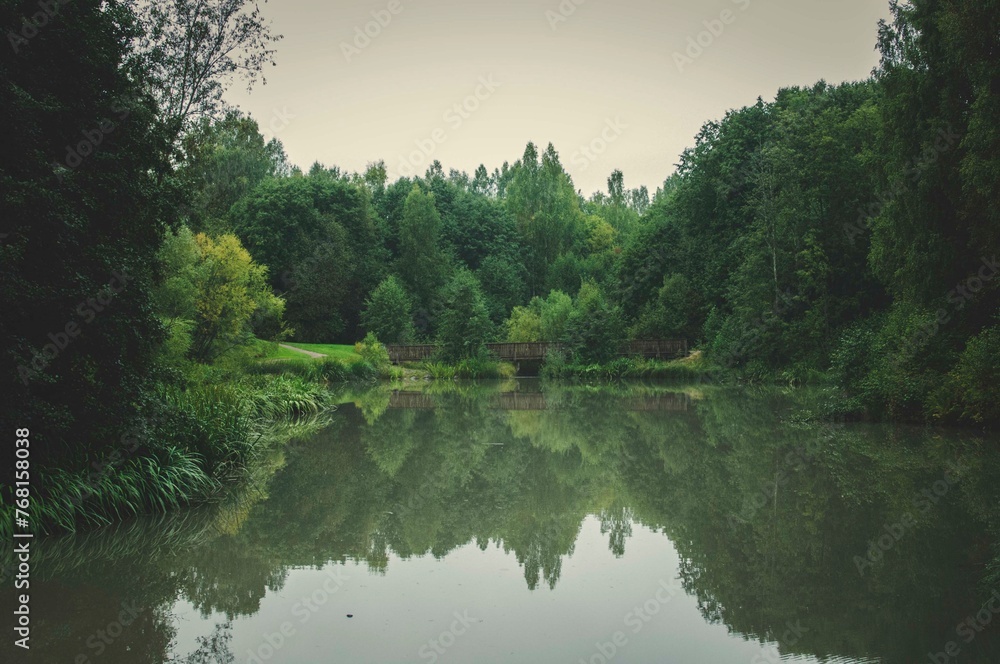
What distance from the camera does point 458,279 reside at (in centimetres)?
3906

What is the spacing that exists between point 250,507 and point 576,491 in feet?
13.8

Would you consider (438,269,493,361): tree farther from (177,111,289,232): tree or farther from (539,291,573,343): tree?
(177,111,289,232): tree

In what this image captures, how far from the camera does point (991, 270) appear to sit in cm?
1373

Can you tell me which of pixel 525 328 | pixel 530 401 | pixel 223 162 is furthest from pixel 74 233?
pixel 223 162

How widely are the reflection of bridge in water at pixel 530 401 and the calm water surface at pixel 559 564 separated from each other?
836 cm

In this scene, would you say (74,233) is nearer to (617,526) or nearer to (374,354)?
(617,526)

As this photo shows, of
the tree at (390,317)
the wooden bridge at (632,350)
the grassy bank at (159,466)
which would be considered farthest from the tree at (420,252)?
the grassy bank at (159,466)

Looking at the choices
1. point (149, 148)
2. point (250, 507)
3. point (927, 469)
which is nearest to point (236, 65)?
point (149, 148)

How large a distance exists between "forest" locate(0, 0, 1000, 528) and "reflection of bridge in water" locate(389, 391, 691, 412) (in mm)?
3620

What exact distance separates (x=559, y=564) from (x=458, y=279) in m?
32.6

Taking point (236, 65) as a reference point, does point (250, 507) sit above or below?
below

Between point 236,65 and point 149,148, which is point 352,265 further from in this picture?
point 149,148

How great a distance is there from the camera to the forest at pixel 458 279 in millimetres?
7871

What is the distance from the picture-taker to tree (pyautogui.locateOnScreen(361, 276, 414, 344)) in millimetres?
44781
